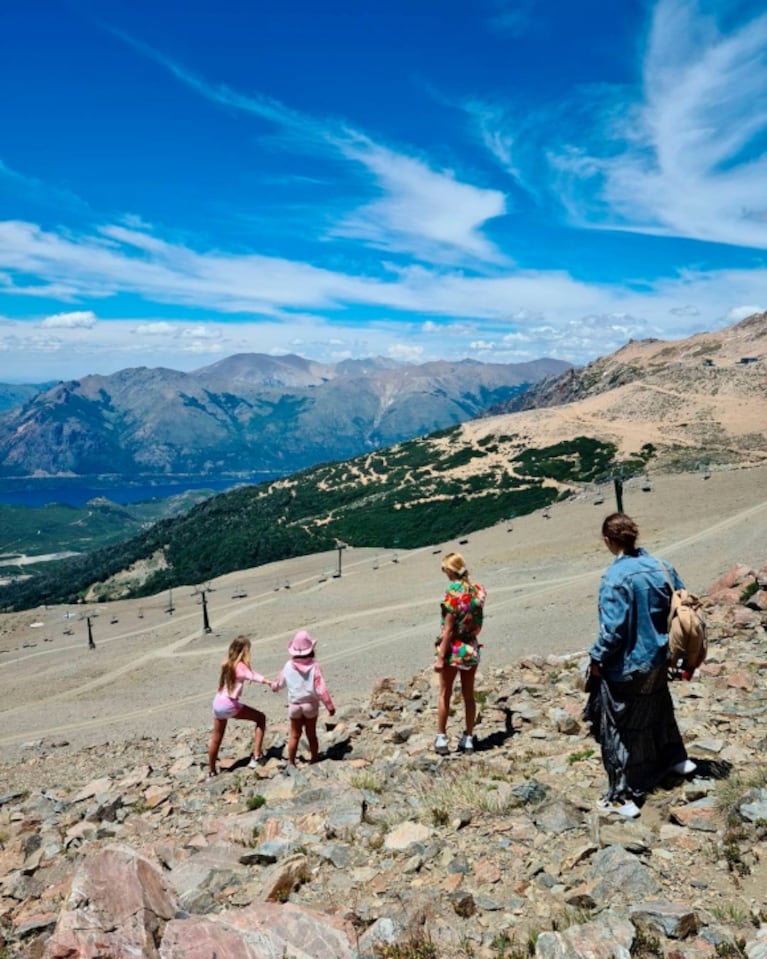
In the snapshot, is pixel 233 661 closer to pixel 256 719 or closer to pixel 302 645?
pixel 256 719

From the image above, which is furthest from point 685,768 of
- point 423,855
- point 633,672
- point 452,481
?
point 452,481

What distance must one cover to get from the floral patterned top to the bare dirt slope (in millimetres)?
8130

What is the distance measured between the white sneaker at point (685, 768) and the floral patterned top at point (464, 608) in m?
2.53

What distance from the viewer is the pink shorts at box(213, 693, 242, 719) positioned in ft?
30.3

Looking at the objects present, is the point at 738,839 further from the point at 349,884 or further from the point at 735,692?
the point at 735,692

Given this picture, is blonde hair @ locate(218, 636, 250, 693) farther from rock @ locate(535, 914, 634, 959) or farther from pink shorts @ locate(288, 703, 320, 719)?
rock @ locate(535, 914, 634, 959)

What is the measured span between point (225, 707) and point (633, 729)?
5.81 meters

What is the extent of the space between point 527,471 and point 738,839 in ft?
304

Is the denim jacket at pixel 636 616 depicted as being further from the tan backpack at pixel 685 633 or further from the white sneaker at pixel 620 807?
the white sneaker at pixel 620 807

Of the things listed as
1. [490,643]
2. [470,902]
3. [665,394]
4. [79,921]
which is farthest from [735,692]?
[665,394]

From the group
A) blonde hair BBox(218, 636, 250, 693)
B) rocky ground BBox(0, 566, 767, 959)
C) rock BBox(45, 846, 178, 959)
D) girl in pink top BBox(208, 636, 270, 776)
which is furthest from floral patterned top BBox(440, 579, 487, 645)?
rock BBox(45, 846, 178, 959)

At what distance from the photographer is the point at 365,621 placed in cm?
3359

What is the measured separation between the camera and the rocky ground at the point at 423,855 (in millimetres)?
4020

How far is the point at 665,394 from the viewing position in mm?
113500
